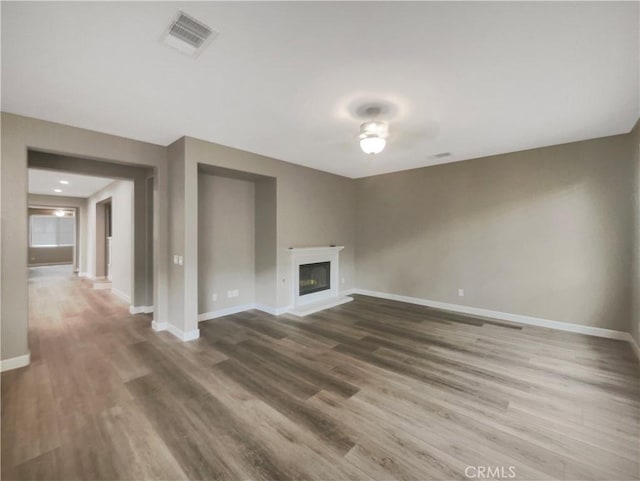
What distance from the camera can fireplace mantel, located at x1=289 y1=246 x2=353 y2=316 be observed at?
492 cm

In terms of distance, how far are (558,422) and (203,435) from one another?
104 inches

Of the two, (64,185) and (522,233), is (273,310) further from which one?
(64,185)

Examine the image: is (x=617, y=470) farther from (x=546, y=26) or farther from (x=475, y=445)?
(x=546, y=26)

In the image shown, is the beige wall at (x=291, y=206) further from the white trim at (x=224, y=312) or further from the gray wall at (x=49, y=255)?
the gray wall at (x=49, y=255)

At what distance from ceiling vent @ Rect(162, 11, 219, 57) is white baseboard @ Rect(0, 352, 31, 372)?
3.57 metres

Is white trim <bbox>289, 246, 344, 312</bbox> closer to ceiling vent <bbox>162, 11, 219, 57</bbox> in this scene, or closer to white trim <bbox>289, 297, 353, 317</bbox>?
white trim <bbox>289, 297, 353, 317</bbox>

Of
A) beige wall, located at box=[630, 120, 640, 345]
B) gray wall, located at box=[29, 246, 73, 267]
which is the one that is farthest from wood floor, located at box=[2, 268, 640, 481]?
gray wall, located at box=[29, 246, 73, 267]

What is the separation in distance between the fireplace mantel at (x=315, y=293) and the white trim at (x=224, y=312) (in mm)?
869

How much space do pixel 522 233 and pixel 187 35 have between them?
4.97 meters

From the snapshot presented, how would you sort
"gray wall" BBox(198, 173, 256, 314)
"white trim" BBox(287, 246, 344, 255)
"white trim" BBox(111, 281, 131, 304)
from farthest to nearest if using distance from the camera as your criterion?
"white trim" BBox(111, 281, 131, 304) < "white trim" BBox(287, 246, 344, 255) < "gray wall" BBox(198, 173, 256, 314)

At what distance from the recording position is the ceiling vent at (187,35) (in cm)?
163

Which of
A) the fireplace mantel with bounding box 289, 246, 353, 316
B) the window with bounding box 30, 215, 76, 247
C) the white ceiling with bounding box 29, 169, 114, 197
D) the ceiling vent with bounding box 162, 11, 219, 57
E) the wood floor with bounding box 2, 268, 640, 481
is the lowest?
the wood floor with bounding box 2, 268, 640, 481

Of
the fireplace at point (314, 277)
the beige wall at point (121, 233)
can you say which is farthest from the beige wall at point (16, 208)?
the fireplace at point (314, 277)

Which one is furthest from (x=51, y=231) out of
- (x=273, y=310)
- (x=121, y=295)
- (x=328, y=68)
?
(x=328, y=68)
